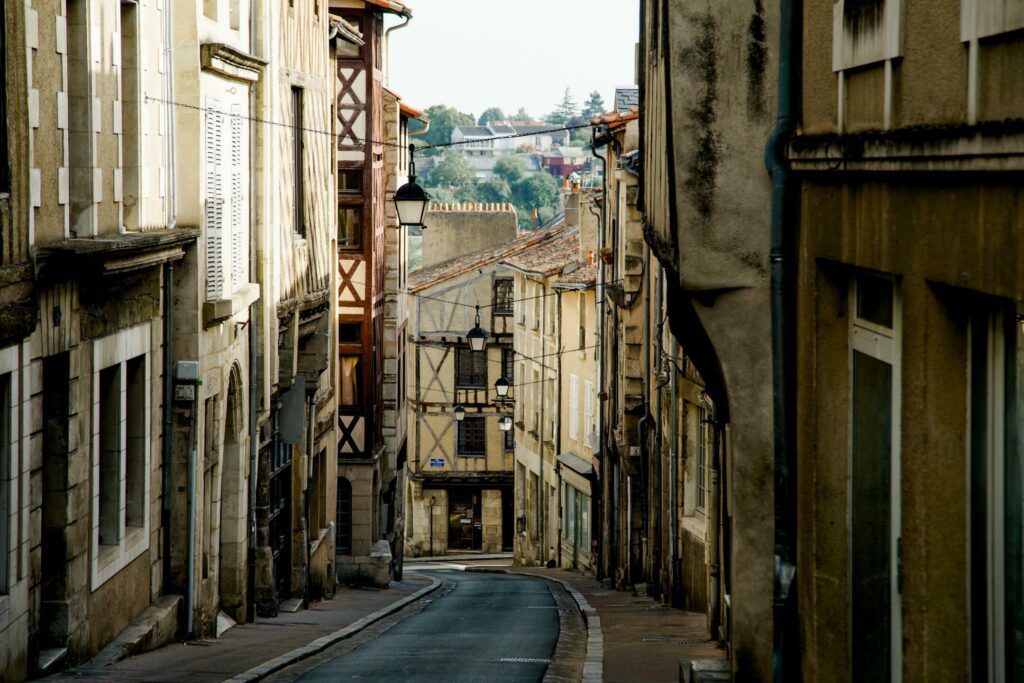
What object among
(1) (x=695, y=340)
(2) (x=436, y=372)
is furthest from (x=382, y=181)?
(1) (x=695, y=340)

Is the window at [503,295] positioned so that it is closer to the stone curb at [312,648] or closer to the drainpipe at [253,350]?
the stone curb at [312,648]

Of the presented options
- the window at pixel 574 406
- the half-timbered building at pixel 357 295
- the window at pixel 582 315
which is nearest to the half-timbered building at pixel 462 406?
the window at pixel 574 406

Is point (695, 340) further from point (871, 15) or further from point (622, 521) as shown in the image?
point (622, 521)

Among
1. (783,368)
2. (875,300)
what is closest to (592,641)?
(783,368)

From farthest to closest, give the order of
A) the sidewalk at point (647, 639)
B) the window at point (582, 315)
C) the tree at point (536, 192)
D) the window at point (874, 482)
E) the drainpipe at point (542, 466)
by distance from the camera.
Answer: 1. the tree at point (536, 192)
2. the drainpipe at point (542, 466)
3. the window at point (582, 315)
4. the sidewalk at point (647, 639)
5. the window at point (874, 482)

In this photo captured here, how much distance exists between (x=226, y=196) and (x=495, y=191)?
445 ft

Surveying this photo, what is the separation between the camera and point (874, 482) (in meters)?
6.38

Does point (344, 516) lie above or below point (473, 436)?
above

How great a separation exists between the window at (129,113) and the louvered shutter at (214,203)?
2.22 m

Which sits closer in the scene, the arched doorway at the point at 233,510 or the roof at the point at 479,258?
the arched doorway at the point at 233,510

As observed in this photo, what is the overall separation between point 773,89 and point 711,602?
7.55 m

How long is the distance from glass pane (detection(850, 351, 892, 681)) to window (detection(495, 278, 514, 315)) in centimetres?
4023

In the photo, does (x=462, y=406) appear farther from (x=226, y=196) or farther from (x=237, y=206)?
(x=226, y=196)

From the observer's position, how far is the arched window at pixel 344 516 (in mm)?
29203
